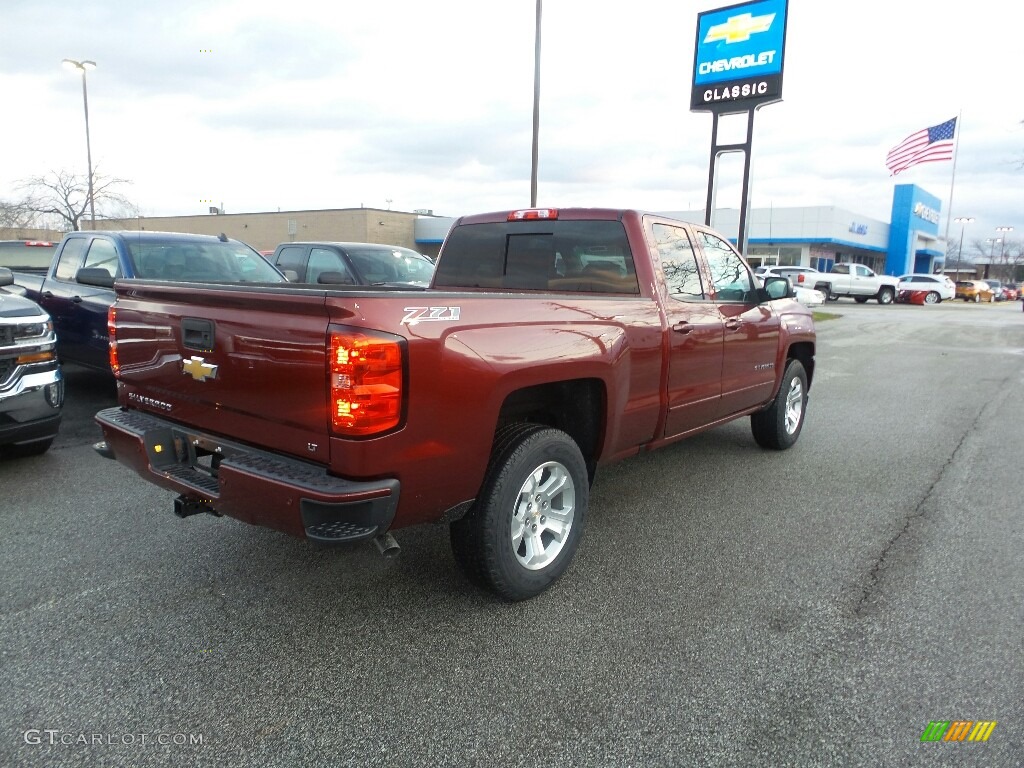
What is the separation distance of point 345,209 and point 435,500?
1779 inches

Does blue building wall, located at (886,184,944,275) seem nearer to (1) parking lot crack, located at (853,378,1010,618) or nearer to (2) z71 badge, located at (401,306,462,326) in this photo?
(1) parking lot crack, located at (853,378,1010,618)

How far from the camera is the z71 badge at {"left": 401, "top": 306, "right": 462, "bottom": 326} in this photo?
254 centimetres

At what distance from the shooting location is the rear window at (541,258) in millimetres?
4105

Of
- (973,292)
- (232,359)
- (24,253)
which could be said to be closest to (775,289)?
(232,359)

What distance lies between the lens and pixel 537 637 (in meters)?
2.97

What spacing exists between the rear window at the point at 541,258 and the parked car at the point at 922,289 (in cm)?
3679

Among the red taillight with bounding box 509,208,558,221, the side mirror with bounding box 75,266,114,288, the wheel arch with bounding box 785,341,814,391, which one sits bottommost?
the wheel arch with bounding box 785,341,814,391

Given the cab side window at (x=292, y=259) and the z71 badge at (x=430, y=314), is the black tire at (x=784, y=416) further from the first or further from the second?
the cab side window at (x=292, y=259)

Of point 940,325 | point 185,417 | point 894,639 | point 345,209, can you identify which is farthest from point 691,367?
point 345,209

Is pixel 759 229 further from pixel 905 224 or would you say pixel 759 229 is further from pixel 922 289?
pixel 905 224

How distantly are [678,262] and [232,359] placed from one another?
9.04ft

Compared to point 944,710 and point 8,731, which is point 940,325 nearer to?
point 944,710

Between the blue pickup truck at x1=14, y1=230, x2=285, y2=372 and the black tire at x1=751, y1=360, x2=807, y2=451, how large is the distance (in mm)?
4946

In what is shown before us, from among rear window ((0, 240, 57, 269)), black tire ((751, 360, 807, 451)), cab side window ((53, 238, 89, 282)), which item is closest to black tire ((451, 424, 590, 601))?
black tire ((751, 360, 807, 451))
